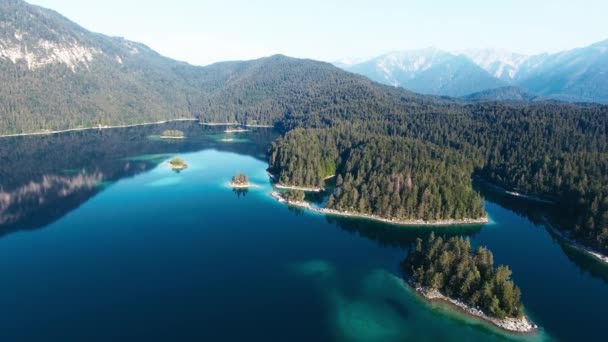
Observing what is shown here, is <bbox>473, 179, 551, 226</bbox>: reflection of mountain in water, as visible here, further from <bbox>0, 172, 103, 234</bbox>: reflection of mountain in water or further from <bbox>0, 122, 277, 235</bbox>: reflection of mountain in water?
<bbox>0, 172, 103, 234</bbox>: reflection of mountain in water

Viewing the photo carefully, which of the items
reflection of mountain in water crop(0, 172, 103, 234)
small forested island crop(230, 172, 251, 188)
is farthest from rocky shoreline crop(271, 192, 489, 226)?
reflection of mountain in water crop(0, 172, 103, 234)

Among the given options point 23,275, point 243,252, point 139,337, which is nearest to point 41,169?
point 23,275

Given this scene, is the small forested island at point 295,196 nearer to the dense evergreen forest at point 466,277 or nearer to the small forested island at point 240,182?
the small forested island at point 240,182

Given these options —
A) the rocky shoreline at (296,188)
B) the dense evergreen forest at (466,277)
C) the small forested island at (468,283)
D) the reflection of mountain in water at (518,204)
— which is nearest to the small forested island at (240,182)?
the rocky shoreline at (296,188)

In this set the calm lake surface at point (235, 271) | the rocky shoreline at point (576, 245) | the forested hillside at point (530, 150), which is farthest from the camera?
the forested hillside at point (530, 150)

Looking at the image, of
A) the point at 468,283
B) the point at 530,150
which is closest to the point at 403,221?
the point at 468,283

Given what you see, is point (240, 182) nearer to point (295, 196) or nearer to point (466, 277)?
point (295, 196)

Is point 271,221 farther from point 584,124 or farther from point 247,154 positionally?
point 584,124
